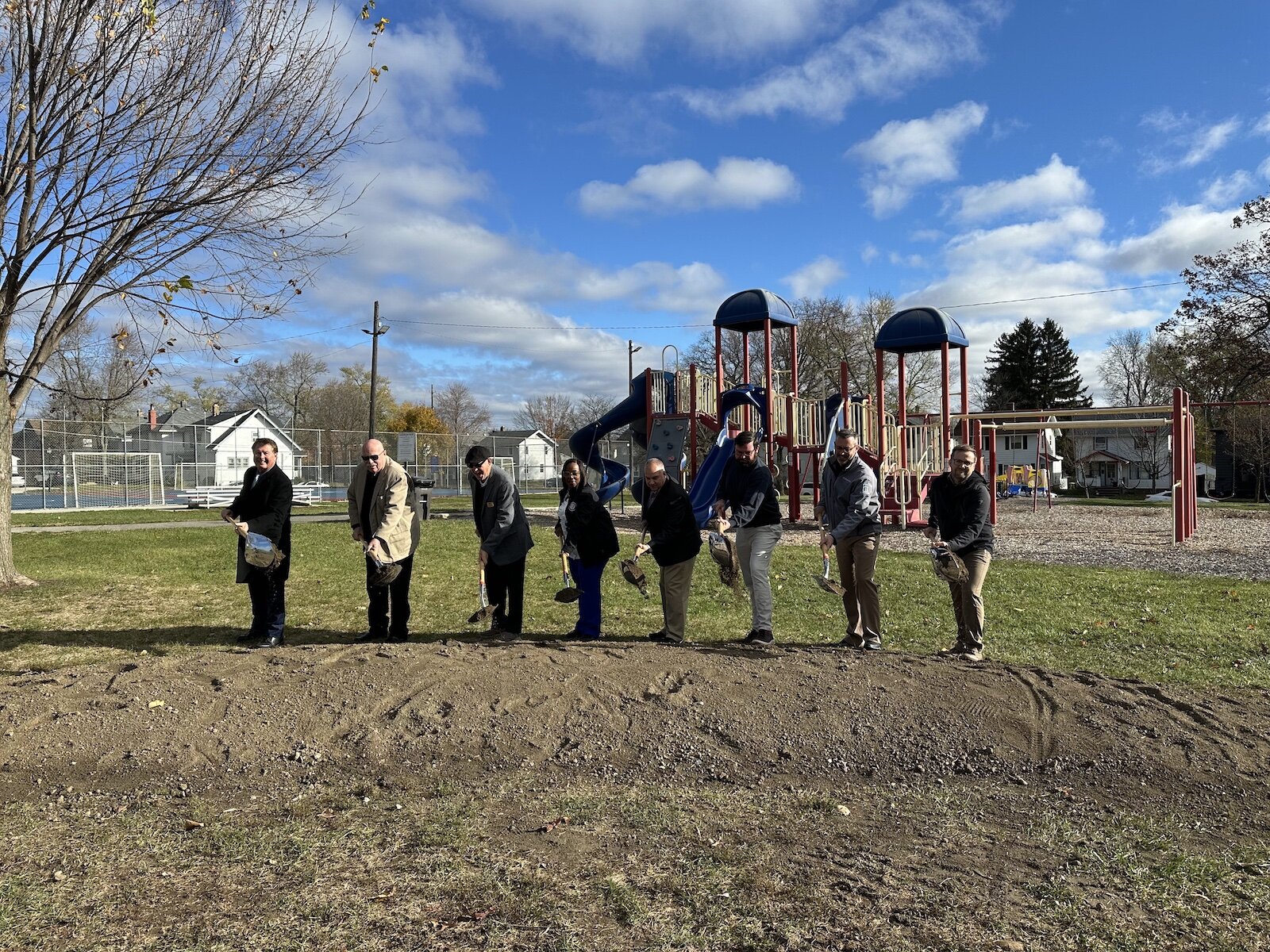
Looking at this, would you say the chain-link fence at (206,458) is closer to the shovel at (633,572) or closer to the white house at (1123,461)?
the shovel at (633,572)

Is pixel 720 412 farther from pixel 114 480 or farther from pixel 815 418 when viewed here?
pixel 114 480

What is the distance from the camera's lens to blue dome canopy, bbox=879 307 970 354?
19359mm

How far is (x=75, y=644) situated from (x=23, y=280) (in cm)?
521

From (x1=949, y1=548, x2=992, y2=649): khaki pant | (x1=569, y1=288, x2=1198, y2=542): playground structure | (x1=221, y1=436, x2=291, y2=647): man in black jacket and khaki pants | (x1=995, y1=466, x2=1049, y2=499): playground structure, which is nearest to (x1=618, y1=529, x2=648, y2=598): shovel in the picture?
(x1=949, y1=548, x2=992, y2=649): khaki pant

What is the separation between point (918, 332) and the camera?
19.5 meters

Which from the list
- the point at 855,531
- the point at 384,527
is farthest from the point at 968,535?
the point at 384,527

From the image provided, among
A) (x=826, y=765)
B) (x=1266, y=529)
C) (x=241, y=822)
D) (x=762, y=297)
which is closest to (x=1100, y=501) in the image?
(x=1266, y=529)

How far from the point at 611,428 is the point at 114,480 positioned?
21.8 m

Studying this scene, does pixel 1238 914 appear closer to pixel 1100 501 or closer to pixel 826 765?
pixel 826 765

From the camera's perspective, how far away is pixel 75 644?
7.94 metres

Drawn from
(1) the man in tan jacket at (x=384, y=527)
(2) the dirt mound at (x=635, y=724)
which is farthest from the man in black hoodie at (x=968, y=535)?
(1) the man in tan jacket at (x=384, y=527)

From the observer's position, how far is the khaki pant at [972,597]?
656 centimetres

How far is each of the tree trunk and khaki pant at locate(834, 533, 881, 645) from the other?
34.3ft

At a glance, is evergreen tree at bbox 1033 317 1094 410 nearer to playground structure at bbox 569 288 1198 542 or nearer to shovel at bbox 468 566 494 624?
playground structure at bbox 569 288 1198 542
